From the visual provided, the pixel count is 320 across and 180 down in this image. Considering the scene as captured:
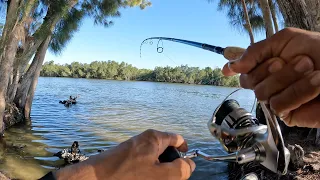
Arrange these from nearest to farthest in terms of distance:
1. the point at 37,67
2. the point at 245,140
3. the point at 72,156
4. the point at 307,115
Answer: the point at 307,115 → the point at 245,140 → the point at 72,156 → the point at 37,67

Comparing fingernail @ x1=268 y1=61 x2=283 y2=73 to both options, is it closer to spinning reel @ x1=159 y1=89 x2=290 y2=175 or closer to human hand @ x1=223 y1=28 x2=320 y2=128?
human hand @ x1=223 y1=28 x2=320 y2=128

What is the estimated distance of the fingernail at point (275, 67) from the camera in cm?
81

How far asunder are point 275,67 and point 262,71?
4 centimetres

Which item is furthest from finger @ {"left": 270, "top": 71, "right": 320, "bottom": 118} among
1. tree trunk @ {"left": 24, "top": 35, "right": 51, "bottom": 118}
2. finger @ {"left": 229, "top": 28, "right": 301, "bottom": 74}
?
tree trunk @ {"left": 24, "top": 35, "right": 51, "bottom": 118}

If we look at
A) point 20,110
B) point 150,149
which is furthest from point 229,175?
point 20,110

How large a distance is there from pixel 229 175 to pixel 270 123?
682cm

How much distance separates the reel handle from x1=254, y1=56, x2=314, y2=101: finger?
323 millimetres

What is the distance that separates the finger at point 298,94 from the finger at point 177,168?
0.31 meters

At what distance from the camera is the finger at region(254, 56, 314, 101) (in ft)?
2.56

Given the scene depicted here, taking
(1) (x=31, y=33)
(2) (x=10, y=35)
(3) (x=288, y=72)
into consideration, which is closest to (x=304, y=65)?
(3) (x=288, y=72)

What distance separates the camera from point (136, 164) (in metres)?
0.87

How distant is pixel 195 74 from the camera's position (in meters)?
75.6

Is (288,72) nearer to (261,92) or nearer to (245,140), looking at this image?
(261,92)

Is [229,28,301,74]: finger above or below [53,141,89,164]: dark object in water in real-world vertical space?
above
